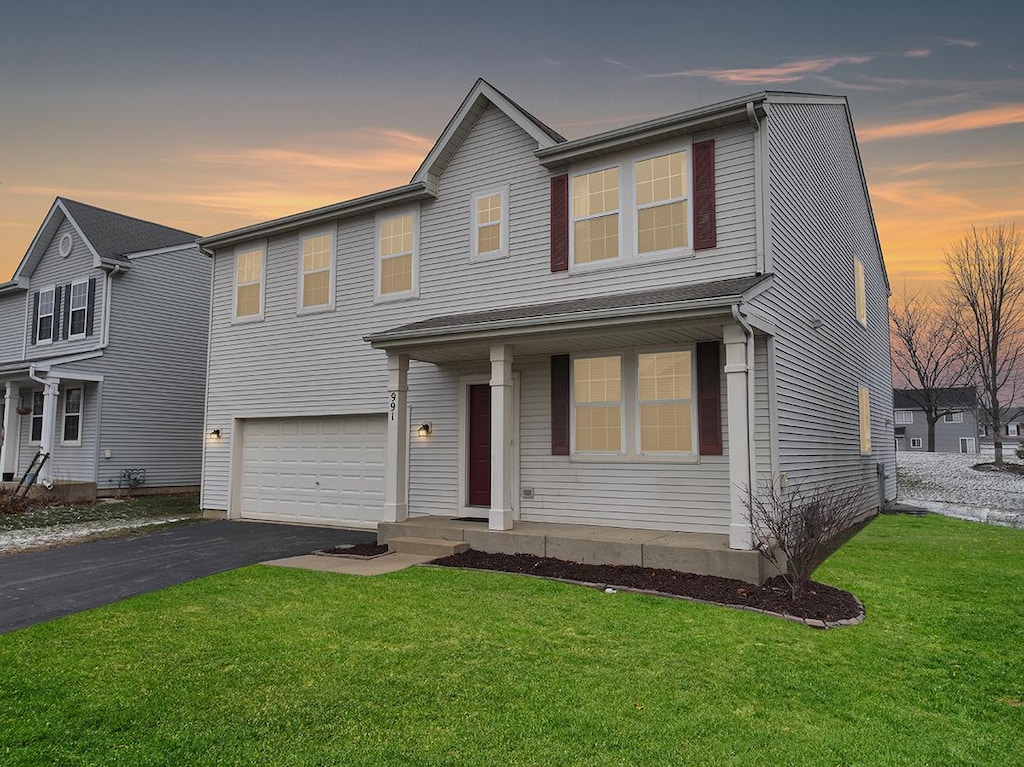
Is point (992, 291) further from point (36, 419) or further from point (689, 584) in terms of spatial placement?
point (36, 419)

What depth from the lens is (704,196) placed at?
355 inches

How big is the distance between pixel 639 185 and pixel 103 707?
876 cm

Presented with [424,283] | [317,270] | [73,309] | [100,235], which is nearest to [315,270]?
[317,270]

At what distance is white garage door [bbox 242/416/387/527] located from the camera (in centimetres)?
1252

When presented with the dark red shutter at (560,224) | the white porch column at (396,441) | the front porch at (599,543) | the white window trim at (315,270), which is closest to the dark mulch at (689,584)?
the front porch at (599,543)

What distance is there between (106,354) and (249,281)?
22.3 feet

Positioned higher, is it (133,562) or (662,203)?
(662,203)

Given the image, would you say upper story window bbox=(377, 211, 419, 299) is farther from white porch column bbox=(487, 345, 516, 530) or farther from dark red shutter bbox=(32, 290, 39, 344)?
dark red shutter bbox=(32, 290, 39, 344)

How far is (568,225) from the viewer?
10227 mm

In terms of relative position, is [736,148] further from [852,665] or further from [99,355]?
[99,355]

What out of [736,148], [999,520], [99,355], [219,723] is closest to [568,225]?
[736,148]

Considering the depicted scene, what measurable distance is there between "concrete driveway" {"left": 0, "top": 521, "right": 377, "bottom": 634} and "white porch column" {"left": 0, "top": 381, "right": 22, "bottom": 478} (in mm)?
9251

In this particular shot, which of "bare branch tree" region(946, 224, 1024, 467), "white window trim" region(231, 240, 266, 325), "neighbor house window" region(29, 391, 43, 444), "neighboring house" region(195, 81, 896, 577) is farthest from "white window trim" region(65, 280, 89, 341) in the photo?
"bare branch tree" region(946, 224, 1024, 467)

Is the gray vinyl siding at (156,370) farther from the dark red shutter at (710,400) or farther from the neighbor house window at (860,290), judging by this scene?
the neighbor house window at (860,290)
